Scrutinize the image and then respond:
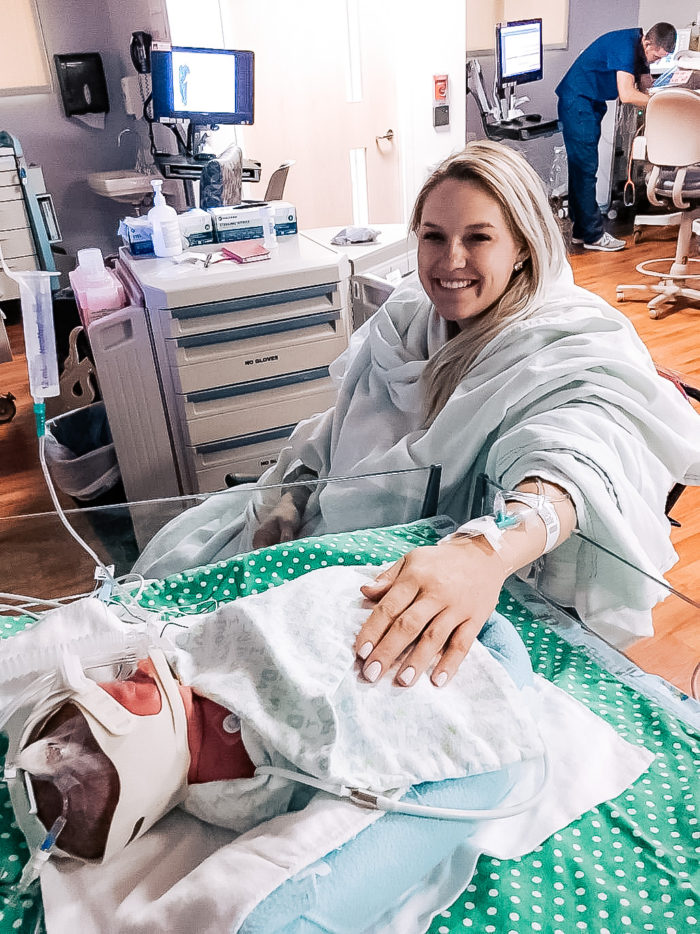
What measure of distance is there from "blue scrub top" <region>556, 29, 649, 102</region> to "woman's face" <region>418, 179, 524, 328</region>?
4526 mm

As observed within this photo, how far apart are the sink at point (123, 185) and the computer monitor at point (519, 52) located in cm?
236

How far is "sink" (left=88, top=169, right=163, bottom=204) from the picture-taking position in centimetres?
423

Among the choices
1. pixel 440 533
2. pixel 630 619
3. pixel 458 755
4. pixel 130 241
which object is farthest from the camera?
pixel 130 241

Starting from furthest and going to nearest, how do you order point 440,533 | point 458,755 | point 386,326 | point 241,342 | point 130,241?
1. point 130,241
2. point 241,342
3. point 386,326
4. point 440,533
5. point 458,755

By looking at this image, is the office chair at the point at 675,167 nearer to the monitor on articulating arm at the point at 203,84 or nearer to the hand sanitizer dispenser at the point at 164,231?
the monitor on articulating arm at the point at 203,84

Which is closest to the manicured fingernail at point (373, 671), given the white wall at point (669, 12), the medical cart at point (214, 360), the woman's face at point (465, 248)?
the woman's face at point (465, 248)

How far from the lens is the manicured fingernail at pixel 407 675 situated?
0.72 m

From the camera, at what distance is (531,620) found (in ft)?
3.16

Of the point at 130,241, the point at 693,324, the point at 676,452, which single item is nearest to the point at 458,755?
the point at 676,452

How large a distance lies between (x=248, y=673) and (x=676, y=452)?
721mm

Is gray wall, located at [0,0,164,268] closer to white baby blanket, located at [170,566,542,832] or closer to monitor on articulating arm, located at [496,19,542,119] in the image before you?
monitor on articulating arm, located at [496,19,542,119]

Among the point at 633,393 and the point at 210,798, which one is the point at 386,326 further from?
the point at 210,798

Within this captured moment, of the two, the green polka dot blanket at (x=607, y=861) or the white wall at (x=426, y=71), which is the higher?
the white wall at (x=426, y=71)

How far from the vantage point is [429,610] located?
777 millimetres
